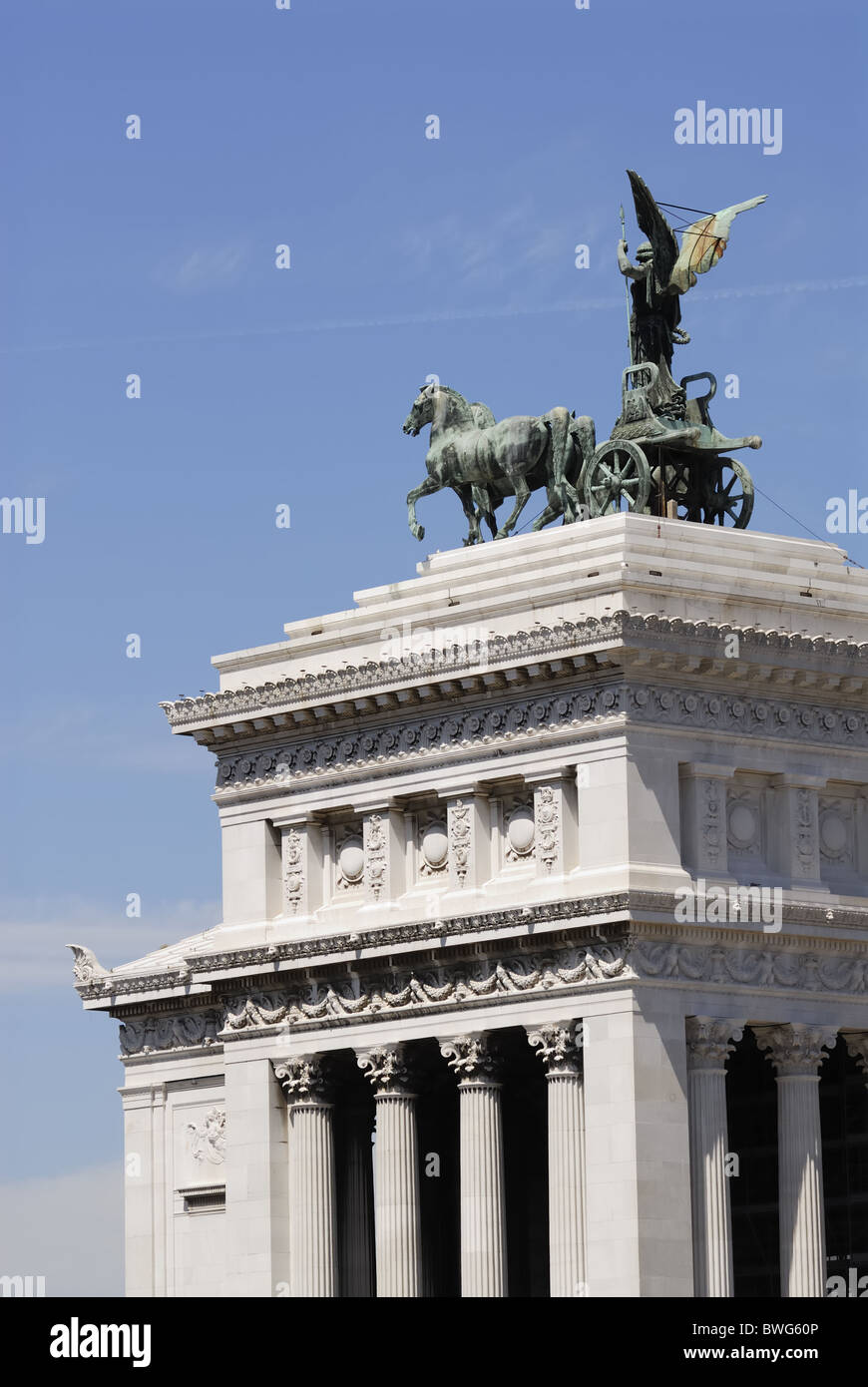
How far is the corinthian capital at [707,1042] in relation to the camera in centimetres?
7988

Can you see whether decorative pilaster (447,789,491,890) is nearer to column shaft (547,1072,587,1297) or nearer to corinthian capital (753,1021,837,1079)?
column shaft (547,1072,587,1297)

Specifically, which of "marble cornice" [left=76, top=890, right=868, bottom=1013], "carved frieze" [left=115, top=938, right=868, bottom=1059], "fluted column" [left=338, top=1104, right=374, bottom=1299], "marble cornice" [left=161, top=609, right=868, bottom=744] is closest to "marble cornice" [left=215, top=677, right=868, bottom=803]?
"marble cornice" [left=161, top=609, right=868, bottom=744]

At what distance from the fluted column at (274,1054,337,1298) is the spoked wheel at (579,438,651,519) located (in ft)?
41.8

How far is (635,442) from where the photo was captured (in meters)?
86.4

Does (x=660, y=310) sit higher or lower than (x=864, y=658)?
higher

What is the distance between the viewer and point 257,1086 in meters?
86.1

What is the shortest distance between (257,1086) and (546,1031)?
8.40 metres

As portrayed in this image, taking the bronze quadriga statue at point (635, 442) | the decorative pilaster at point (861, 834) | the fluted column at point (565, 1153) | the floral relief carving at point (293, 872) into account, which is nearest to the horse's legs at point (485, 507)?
the bronze quadriga statue at point (635, 442)

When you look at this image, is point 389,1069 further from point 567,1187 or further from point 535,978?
point 567,1187

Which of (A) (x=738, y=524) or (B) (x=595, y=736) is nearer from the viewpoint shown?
(B) (x=595, y=736)

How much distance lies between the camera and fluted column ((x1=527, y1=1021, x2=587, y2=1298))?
260 ft

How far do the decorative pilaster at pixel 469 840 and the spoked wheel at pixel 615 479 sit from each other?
6.78 metres
